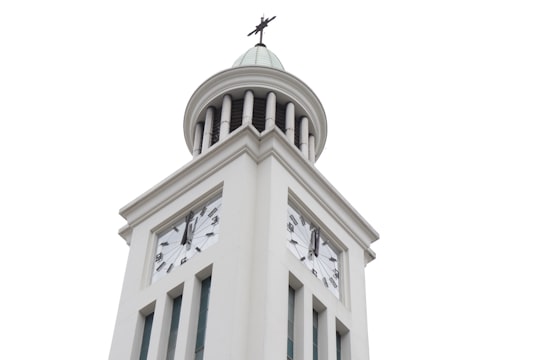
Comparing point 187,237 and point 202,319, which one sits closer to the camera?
point 202,319

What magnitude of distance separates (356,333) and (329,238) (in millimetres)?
3565

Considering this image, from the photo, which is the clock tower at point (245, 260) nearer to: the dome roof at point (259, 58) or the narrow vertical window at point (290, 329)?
the narrow vertical window at point (290, 329)

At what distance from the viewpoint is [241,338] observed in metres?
29.2

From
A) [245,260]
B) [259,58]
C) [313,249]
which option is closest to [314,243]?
[313,249]

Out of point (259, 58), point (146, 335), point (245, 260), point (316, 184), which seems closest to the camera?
point (245, 260)

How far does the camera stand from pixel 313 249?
34625mm

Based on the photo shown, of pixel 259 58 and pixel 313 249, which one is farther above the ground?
pixel 259 58

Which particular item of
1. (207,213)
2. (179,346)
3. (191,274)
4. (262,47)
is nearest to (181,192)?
(207,213)

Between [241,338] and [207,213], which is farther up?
[207,213]

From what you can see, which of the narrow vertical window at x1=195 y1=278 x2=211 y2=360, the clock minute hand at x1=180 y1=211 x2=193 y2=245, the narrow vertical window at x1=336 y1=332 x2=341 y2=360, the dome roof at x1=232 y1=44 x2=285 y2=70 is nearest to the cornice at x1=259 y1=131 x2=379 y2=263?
the clock minute hand at x1=180 y1=211 x2=193 y2=245

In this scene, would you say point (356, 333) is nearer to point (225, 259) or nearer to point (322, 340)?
point (322, 340)

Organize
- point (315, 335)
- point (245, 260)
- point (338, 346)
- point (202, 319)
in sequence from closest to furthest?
point (202, 319)
point (245, 260)
point (315, 335)
point (338, 346)

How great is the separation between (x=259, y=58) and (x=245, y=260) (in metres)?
14.2

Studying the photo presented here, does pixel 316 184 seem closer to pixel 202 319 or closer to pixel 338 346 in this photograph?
pixel 338 346
